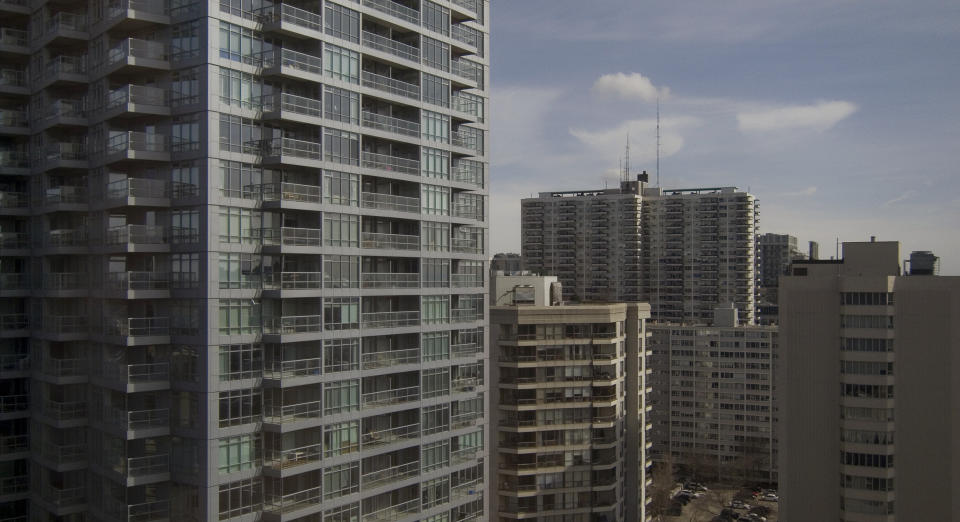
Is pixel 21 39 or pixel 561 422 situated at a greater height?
pixel 21 39

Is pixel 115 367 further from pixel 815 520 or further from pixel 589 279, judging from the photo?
pixel 589 279

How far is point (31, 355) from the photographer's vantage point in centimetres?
A: 4762

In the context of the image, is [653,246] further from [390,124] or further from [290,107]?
[290,107]

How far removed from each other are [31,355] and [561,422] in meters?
46.1

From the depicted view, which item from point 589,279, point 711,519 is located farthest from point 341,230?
point 589,279

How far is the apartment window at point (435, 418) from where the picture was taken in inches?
1972

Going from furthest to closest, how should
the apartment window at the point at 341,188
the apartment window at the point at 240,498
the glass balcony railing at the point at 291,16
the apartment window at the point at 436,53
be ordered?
the apartment window at the point at 436,53 < the apartment window at the point at 341,188 < the glass balcony railing at the point at 291,16 < the apartment window at the point at 240,498

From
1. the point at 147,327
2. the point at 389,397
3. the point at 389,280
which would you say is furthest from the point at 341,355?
the point at 147,327

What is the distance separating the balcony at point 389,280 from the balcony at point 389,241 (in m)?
1.73

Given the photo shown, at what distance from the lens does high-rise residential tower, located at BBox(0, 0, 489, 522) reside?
1542 inches

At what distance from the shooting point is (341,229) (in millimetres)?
44594

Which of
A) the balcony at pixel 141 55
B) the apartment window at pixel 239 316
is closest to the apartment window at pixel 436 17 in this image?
the balcony at pixel 141 55

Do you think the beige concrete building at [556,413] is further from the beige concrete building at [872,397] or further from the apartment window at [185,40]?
the apartment window at [185,40]

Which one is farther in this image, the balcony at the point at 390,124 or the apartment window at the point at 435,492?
the apartment window at the point at 435,492
